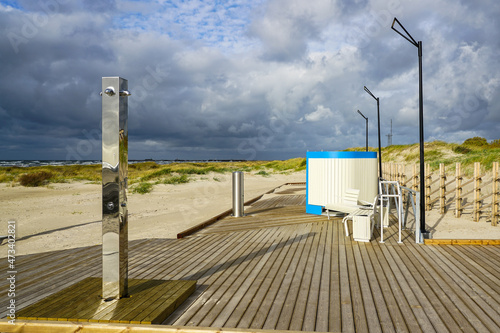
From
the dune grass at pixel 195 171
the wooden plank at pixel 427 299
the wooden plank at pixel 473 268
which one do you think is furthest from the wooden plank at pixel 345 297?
the dune grass at pixel 195 171

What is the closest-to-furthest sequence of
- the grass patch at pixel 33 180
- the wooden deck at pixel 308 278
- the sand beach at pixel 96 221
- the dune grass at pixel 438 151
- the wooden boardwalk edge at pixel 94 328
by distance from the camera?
1. the wooden boardwalk edge at pixel 94 328
2. the wooden deck at pixel 308 278
3. the sand beach at pixel 96 221
4. the grass patch at pixel 33 180
5. the dune grass at pixel 438 151

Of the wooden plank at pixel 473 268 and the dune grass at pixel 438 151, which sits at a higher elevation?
the dune grass at pixel 438 151

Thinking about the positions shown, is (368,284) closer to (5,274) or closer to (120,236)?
(120,236)

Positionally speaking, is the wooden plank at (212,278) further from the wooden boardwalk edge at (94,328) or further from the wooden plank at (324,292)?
the wooden plank at (324,292)

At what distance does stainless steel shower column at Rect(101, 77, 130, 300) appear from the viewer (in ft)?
11.9

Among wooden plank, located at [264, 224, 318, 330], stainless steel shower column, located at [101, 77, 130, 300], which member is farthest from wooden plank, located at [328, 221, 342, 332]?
stainless steel shower column, located at [101, 77, 130, 300]

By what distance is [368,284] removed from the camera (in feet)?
14.8

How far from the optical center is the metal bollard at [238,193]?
32.2ft

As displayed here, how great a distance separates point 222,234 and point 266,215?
287 centimetres

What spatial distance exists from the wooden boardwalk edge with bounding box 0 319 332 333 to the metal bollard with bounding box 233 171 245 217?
6.78 metres

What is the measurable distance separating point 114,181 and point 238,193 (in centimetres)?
670

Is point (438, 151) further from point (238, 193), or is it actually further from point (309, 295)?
point (309, 295)

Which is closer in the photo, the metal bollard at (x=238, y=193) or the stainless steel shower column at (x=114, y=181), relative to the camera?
the stainless steel shower column at (x=114, y=181)

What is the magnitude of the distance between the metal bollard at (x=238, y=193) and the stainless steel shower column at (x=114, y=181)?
20.2ft
